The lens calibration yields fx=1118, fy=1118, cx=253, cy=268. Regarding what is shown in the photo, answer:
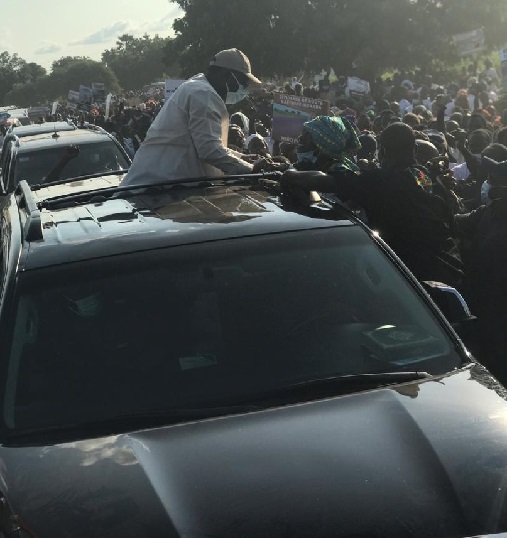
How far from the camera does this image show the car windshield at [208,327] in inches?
145

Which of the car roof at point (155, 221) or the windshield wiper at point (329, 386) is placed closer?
the windshield wiper at point (329, 386)

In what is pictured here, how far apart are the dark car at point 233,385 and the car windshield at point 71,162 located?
695 cm

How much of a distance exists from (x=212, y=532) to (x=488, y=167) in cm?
380

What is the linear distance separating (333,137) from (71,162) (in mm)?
5933

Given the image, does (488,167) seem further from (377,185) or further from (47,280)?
(47,280)

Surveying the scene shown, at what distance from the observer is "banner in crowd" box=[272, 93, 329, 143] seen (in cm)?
1399

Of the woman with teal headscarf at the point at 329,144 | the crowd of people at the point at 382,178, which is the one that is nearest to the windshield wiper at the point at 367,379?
the crowd of people at the point at 382,178

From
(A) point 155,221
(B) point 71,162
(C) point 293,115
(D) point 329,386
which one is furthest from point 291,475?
(C) point 293,115

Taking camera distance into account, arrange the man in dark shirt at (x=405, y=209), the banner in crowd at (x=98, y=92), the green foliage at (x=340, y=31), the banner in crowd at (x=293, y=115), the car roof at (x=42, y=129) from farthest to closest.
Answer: the green foliage at (x=340, y=31)
the banner in crowd at (x=98, y=92)
the car roof at (x=42, y=129)
the banner in crowd at (x=293, y=115)
the man in dark shirt at (x=405, y=209)

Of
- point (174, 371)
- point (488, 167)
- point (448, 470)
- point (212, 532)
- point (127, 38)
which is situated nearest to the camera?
point (212, 532)

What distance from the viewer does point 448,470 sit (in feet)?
10.1

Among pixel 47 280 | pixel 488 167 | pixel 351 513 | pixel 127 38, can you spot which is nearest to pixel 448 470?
pixel 351 513

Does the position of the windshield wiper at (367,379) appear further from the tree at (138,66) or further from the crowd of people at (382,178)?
the tree at (138,66)

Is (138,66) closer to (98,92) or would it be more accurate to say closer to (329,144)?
(98,92)
